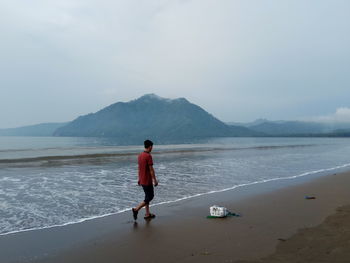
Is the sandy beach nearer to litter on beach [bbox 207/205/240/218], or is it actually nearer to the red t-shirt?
litter on beach [bbox 207/205/240/218]

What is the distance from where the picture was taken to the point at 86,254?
5.54 m

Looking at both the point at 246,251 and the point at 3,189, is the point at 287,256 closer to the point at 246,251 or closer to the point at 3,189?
the point at 246,251

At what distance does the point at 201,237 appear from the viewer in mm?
6457

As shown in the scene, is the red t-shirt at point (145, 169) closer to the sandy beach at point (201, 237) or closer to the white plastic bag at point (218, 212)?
the sandy beach at point (201, 237)

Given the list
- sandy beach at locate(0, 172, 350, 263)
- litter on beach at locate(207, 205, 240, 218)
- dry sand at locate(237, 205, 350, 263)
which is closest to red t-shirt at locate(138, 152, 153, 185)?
sandy beach at locate(0, 172, 350, 263)

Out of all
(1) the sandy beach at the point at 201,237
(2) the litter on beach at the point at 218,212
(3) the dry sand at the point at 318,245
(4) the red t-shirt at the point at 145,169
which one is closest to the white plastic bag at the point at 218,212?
(2) the litter on beach at the point at 218,212

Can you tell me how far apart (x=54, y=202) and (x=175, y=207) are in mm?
3901

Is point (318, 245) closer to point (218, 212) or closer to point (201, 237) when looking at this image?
point (201, 237)

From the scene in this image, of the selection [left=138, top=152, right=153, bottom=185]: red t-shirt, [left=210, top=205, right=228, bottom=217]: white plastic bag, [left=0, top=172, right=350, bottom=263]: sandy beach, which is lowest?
[left=0, top=172, right=350, bottom=263]: sandy beach

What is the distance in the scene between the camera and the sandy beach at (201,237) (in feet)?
17.4

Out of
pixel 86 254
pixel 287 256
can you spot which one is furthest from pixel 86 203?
pixel 287 256

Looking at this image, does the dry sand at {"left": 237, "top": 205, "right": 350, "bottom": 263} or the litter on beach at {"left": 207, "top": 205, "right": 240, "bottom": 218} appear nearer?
the dry sand at {"left": 237, "top": 205, "right": 350, "bottom": 263}

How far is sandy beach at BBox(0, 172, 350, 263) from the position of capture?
5.29 m

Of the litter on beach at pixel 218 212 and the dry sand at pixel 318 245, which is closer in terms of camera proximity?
the dry sand at pixel 318 245
